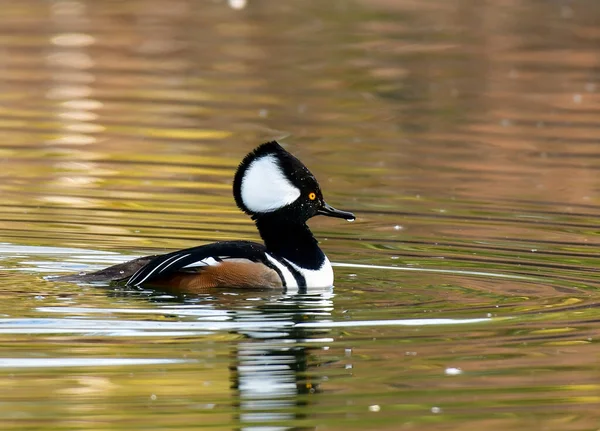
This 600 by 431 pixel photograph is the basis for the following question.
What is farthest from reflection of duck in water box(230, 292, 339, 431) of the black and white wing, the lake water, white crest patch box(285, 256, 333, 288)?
the black and white wing

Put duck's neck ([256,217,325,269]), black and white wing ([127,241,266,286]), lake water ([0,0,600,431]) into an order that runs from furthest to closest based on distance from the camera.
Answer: duck's neck ([256,217,325,269]) → black and white wing ([127,241,266,286]) → lake water ([0,0,600,431])

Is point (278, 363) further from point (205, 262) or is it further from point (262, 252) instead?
point (262, 252)

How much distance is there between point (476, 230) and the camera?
40.8 feet

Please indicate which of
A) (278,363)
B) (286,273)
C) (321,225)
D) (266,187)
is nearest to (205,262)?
(286,273)

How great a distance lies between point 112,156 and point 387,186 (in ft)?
10.6

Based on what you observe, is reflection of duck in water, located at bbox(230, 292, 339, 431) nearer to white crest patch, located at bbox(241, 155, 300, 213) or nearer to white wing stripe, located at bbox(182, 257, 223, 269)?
white wing stripe, located at bbox(182, 257, 223, 269)

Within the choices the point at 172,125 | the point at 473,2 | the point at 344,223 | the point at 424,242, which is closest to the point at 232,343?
the point at 424,242

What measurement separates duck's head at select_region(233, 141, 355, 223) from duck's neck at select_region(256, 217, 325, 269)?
0.05 m

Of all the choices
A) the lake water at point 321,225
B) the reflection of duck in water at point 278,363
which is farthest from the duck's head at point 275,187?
the reflection of duck in water at point 278,363

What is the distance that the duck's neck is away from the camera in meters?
10.2

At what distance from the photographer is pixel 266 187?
10.1m

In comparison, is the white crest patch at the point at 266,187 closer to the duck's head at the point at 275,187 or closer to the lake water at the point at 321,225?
the duck's head at the point at 275,187

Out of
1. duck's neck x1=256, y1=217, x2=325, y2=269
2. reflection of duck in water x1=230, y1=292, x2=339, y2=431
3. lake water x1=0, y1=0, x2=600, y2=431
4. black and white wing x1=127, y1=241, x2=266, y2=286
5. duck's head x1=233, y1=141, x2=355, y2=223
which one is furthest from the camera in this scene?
duck's neck x1=256, y1=217, x2=325, y2=269

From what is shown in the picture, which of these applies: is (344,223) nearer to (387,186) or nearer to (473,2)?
(387,186)
